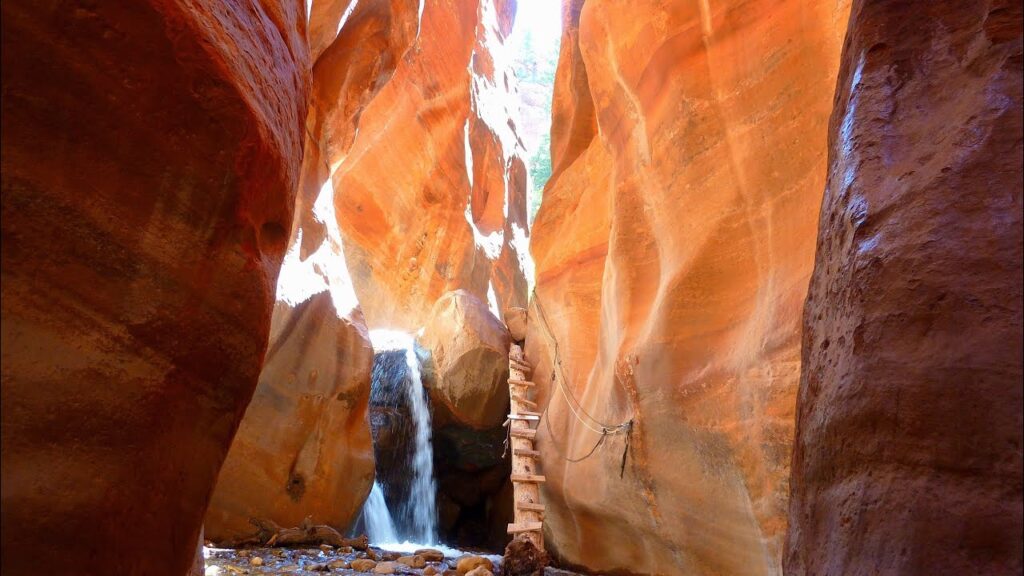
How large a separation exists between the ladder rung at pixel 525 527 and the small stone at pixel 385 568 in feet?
4.44

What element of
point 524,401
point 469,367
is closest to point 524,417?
point 524,401

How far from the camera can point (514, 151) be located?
2217 centimetres

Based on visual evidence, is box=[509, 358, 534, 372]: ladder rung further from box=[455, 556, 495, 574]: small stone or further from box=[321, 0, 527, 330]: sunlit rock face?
box=[321, 0, 527, 330]: sunlit rock face

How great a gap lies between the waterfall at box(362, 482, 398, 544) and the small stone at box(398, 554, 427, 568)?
9.46 ft

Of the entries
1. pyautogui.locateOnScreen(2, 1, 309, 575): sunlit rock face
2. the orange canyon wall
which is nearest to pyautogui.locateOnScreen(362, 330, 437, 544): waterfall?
the orange canyon wall

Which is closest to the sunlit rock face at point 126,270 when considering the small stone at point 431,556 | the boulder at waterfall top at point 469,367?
the small stone at point 431,556

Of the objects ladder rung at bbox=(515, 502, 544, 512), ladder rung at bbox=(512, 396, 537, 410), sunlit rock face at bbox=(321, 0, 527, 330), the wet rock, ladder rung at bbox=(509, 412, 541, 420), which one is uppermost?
sunlit rock face at bbox=(321, 0, 527, 330)

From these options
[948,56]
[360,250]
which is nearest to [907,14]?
[948,56]

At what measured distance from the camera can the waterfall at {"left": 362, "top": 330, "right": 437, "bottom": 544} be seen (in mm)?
12078

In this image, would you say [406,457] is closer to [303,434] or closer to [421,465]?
[421,465]

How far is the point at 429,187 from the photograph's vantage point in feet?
60.3

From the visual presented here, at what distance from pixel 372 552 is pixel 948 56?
27.2ft

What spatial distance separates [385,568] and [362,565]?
354 mm

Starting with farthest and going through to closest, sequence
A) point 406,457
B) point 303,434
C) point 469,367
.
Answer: point 406,457 → point 469,367 → point 303,434
